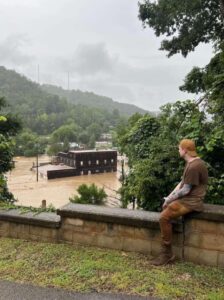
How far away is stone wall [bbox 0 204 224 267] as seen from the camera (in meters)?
3.10

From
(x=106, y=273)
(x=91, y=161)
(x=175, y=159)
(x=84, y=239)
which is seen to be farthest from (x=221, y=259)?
(x=91, y=161)

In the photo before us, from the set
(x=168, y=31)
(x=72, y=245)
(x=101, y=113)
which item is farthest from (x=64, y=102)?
(x=72, y=245)

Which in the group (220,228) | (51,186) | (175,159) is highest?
(175,159)

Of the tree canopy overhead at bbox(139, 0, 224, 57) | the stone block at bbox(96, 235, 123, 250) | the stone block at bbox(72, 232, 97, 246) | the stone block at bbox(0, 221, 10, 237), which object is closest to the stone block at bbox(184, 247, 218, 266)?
the stone block at bbox(96, 235, 123, 250)

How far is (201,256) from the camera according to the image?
315cm

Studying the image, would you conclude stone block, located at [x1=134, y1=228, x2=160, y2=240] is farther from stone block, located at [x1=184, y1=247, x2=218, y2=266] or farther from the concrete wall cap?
the concrete wall cap

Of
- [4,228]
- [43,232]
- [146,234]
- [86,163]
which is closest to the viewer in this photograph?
[146,234]

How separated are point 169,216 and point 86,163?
46.2 m

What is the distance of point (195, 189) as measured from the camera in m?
3.05

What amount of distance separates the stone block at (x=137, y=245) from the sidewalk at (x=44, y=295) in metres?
0.83

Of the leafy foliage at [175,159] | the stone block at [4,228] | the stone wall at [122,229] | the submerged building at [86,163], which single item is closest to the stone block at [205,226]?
the stone wall at [122,229]

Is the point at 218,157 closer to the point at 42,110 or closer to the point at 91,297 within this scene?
the point at 91,297

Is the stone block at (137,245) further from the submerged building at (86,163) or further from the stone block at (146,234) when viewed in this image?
the submerged building at (86,163)

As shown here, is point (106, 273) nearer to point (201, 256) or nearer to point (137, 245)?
point (137, 245)
